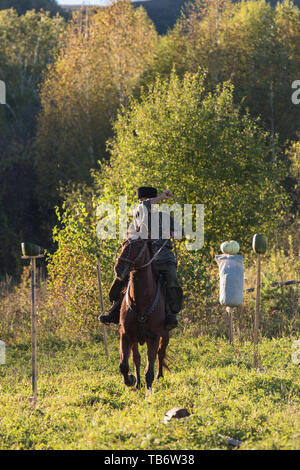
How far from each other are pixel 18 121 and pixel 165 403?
4054 centimetres

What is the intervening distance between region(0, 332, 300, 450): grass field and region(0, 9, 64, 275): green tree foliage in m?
23.6

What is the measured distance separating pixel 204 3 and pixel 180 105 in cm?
1734

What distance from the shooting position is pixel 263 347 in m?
11.5

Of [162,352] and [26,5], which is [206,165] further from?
[26,5]

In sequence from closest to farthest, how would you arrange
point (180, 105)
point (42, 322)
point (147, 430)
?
1. point (147, 430)
2. point (42, 322)
3. point (180, 105)

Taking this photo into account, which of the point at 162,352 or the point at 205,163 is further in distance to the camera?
the point at 205,163

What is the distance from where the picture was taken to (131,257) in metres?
7.06

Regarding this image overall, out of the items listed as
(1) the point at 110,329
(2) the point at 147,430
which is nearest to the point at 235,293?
(1) the point at 110,329

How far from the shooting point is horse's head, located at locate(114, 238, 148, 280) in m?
6.93

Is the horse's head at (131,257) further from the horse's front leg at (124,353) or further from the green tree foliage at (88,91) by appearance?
the green tree foliage at (88,91)

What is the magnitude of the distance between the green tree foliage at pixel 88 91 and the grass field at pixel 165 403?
1017 inches

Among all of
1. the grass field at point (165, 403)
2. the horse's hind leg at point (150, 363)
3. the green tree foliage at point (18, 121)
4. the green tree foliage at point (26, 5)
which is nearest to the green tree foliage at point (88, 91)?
the green tree foliage at point (18, 121)

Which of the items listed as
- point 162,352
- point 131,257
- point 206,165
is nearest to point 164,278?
point 162,352
